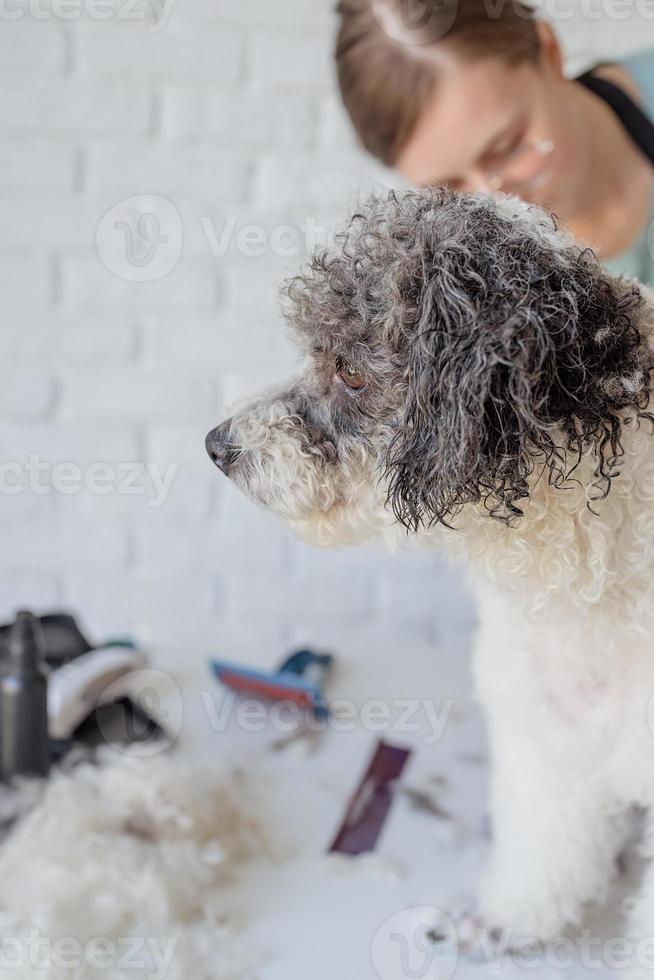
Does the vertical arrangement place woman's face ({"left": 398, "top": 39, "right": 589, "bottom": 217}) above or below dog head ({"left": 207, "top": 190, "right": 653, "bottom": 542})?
above

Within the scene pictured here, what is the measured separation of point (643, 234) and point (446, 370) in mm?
888

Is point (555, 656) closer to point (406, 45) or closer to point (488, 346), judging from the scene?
point (488, 346)

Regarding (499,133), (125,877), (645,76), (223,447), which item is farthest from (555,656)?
(645,76)

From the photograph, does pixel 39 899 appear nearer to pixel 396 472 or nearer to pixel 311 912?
pixel 311 912

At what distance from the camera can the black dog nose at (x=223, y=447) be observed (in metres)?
0.78

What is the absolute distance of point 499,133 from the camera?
1.15m

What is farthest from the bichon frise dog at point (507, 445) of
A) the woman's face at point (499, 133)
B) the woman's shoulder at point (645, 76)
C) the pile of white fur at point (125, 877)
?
the woman's shoulder at point (645, 76)

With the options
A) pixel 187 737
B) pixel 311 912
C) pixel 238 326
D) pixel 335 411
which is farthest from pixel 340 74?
pixel 311 912

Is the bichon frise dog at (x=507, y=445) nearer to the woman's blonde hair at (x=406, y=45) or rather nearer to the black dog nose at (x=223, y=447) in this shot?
the black dog nose at (x=223, y=447)

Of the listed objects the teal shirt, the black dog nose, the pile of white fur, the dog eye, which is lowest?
the pile of white fur

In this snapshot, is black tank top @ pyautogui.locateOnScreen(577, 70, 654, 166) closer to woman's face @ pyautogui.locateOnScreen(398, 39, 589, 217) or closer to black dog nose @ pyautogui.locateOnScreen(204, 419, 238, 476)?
woman's face @ pyautogui.locateOnScreen(398, 39, 589, 217)

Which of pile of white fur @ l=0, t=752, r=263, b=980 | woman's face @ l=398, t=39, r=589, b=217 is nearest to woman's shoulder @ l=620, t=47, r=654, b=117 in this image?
woman's face @ l=398, t=39, r=589, b=217

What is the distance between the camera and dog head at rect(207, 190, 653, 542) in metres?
0.62

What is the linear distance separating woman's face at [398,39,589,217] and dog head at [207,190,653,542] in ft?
1.51
